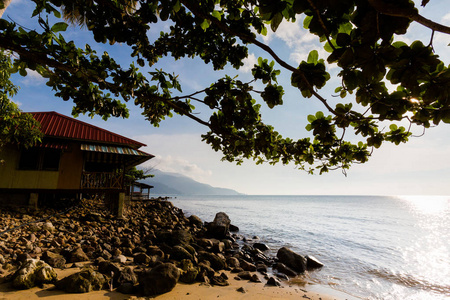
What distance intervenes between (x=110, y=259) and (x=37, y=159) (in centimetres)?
787

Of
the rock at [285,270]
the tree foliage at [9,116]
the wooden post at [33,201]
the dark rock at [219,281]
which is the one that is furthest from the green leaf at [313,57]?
the wooden post at [33,201]

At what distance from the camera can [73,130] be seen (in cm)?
1077

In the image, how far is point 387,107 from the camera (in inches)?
71.6

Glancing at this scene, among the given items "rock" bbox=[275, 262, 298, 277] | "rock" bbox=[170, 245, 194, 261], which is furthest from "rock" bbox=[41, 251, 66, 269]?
"rock" bbox=[275, 262, 298, 277]

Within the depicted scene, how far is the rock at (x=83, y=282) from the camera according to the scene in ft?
12.7

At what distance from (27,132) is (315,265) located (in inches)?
486

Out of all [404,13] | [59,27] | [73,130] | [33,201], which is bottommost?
[33,201]

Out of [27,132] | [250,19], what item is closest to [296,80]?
[250,19]

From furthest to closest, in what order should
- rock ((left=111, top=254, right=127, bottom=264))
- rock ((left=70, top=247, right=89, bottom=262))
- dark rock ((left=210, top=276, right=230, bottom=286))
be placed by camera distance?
rock ((left=111, top=254, right=127, bottom=264)), dark rock ((left=210, top=276, right=230, bottom=286)), rock ((left=70, top=247, right=89, bottom=262))

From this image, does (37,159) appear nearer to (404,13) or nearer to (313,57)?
(313,57)

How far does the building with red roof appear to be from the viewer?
935 centimetres

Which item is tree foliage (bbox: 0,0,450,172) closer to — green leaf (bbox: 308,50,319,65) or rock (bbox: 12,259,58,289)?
green leaf (bbox: 308,50,319,65)

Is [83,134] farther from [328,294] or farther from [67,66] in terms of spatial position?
[328,294]

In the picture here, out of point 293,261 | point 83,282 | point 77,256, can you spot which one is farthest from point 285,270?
point 77,256
